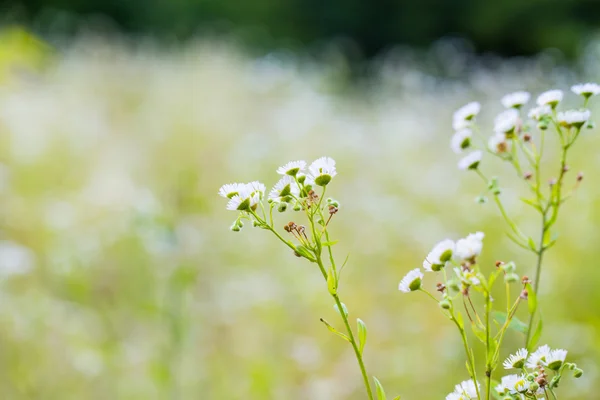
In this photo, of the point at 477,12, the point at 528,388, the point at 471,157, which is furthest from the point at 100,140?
the point at 477,12

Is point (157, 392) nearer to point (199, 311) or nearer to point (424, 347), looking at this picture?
point (199, 311)

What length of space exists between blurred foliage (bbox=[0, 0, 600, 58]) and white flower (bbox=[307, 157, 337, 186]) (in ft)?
25.4

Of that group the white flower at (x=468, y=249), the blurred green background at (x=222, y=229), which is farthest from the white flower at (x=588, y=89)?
the blurred green background at (x=222, y=229)

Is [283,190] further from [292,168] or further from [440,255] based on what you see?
[440,255]

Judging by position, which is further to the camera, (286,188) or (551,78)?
(551,78)

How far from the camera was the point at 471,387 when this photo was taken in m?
0.62

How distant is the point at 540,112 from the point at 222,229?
1.97 metres

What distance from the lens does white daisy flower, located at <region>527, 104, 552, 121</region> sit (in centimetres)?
75

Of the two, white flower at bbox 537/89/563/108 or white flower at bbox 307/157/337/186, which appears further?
white flower at bbox 537/89/563/108

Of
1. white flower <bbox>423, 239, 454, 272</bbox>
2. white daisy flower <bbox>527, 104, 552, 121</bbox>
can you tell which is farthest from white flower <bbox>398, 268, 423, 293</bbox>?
white daisy flower <bbox>527, 104, 552, 121</bbox>

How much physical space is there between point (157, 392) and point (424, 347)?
2.40ft

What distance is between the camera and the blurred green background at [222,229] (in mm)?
1675

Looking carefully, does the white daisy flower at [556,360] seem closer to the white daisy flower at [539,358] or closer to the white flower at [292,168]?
the white daisy flower at [539,358]

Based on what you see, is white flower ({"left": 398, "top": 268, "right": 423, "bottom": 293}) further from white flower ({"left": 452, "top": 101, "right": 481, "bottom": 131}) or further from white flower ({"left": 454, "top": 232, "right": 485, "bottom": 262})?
white flower ({"left": 452, "top": 101, "right": 481, "bottom": 131})
